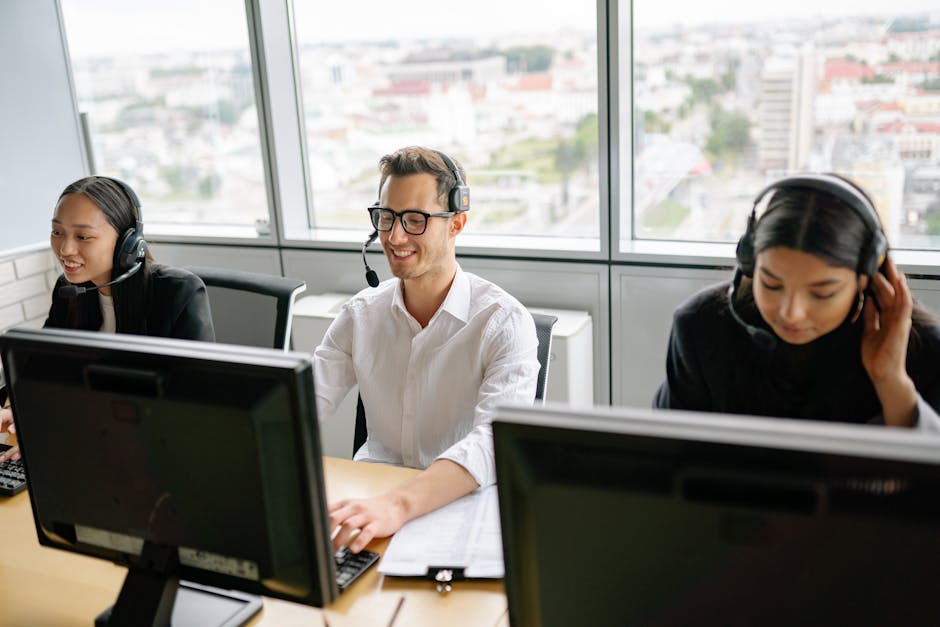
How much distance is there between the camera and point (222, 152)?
3.66m

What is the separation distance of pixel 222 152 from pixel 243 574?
2.88m

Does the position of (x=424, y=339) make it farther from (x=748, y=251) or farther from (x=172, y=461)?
(x=172, y=461)

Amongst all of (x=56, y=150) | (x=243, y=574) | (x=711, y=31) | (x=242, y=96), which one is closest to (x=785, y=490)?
(x=243, y=574)

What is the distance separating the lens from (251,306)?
2197 mm

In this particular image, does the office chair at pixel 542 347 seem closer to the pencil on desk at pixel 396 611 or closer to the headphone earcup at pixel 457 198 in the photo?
the headphone earcup at pixel 457 198

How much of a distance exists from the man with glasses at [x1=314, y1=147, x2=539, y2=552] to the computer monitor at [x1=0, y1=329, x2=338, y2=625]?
702 mm

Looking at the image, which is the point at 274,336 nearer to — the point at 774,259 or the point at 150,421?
the point at 150,421

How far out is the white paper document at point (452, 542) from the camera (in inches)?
51.7

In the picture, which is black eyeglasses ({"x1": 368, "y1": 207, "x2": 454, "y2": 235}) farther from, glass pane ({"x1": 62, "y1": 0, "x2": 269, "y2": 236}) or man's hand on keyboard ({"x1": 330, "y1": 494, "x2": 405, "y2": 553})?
glass pane ({"x1": 62, "y1": 0, "x2": 269, "y2": 236})

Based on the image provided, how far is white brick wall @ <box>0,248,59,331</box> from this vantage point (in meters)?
3.45

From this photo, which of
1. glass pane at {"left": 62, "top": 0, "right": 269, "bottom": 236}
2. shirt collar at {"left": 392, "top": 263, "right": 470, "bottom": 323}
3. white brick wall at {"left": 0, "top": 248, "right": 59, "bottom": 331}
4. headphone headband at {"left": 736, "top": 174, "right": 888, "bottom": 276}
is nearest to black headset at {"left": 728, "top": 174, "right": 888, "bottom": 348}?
headphone headband at {"left": 736, "top": 174, "right": 888, "bottom": 276}

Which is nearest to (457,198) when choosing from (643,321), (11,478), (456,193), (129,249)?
(456,193)

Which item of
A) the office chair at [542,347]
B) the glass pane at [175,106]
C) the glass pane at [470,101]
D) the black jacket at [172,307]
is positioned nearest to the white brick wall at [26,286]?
the glass pane at [175,106]

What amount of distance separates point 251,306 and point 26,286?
73.5 inches
